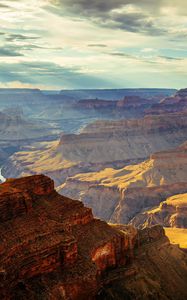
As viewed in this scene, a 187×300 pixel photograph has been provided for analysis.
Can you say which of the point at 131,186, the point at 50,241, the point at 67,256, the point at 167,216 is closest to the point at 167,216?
the point at 167,216

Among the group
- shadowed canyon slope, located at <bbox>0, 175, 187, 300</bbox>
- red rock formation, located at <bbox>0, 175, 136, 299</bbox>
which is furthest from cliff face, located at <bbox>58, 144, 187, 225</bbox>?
red rock formation, located at <bbox>0, 175, 136, 299</bbox>

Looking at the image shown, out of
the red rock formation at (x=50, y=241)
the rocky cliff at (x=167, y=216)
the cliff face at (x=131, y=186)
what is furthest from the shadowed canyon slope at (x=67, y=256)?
the cliff face at (x=131, y=186)

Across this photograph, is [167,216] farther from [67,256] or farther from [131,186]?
[67,256]

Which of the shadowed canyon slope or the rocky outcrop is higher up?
the shadowed canyon slope

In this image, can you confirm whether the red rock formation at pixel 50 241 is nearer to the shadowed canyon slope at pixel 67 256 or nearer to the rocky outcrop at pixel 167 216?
the shadowed canyon slope at pixel 67 256

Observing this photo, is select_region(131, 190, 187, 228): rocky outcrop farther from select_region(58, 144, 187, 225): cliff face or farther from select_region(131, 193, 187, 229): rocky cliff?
select_region(58, 144, 187, 225): cliff face

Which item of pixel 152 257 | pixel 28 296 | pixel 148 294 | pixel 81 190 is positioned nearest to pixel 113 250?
pixel 148 294

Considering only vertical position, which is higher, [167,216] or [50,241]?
[50,241]

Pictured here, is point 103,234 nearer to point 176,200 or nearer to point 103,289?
point 103,289
